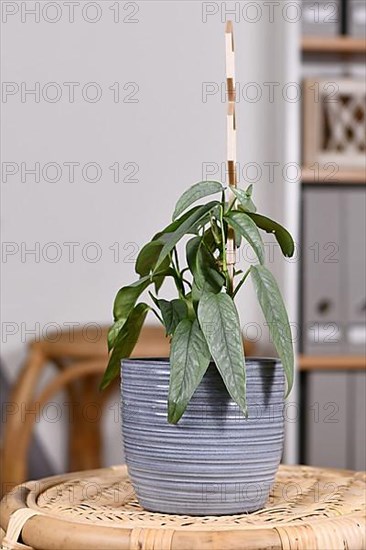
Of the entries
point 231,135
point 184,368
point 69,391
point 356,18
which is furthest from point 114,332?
point 356,18

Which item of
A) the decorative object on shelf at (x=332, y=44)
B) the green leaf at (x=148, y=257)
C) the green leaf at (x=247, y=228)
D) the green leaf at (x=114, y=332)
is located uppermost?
the decorative object on shelf at (x=332, y=44)

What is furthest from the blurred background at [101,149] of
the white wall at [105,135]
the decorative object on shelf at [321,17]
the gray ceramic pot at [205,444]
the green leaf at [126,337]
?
the gray ceramic pot at [205,444]

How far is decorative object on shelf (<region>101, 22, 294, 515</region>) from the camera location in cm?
90

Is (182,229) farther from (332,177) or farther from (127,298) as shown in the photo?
(332,177)

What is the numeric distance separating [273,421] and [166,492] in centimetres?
13

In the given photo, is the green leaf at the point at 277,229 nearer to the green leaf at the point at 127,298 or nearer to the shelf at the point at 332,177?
the green leaf at the point at 127,298

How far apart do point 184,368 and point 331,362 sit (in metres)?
1.22

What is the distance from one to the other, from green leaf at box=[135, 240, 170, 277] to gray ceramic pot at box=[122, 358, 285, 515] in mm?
134

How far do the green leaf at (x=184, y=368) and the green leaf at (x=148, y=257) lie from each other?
0.44 ft

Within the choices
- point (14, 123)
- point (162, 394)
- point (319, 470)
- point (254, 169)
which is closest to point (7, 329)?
point (14, 123)

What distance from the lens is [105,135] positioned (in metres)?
2.27

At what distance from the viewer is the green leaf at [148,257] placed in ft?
3.34

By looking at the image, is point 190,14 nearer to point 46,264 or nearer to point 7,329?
point 46,264

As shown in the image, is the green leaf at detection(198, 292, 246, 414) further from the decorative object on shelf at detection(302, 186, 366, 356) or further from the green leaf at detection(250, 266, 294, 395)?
the decorative object on shelf at detection(302, 186, 366, 356)
